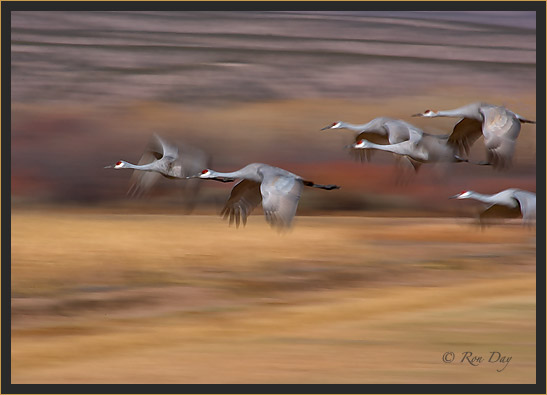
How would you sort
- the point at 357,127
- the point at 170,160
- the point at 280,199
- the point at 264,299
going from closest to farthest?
1. the point at 280,199
2. the point at 170,160
3. the point at 357,127
4. the point at 264,299

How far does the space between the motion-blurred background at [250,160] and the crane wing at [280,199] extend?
5713mm

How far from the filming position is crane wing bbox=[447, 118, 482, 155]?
1020 centimetres

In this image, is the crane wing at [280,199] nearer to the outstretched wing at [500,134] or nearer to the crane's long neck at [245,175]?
the crane's long neck at [245,175]

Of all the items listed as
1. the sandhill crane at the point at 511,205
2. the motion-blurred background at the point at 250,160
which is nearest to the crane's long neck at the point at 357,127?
the sandhill crane at the point at 511,205

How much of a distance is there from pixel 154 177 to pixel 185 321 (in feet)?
9.59

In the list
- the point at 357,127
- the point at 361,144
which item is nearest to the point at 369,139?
the point at 357,127

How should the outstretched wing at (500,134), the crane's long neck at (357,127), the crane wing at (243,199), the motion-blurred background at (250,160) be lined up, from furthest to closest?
the motion-blurred background at (250,160) < the crane's long neck at (357,127) < the crane wing at (243,199) < the outstretched wing at (500,134)

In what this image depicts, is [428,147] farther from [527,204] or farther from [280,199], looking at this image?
[280,199]

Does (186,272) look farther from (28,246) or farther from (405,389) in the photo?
(405,389)

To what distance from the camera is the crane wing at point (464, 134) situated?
10.2 metres

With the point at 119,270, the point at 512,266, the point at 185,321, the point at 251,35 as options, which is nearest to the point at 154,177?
the point at 185,321

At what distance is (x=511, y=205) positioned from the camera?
975cm

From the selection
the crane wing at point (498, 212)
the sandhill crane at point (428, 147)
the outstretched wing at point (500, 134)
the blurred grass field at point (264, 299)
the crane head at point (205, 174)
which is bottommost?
the blurred grass field at point (264, 299)

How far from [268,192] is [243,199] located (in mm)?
1406
